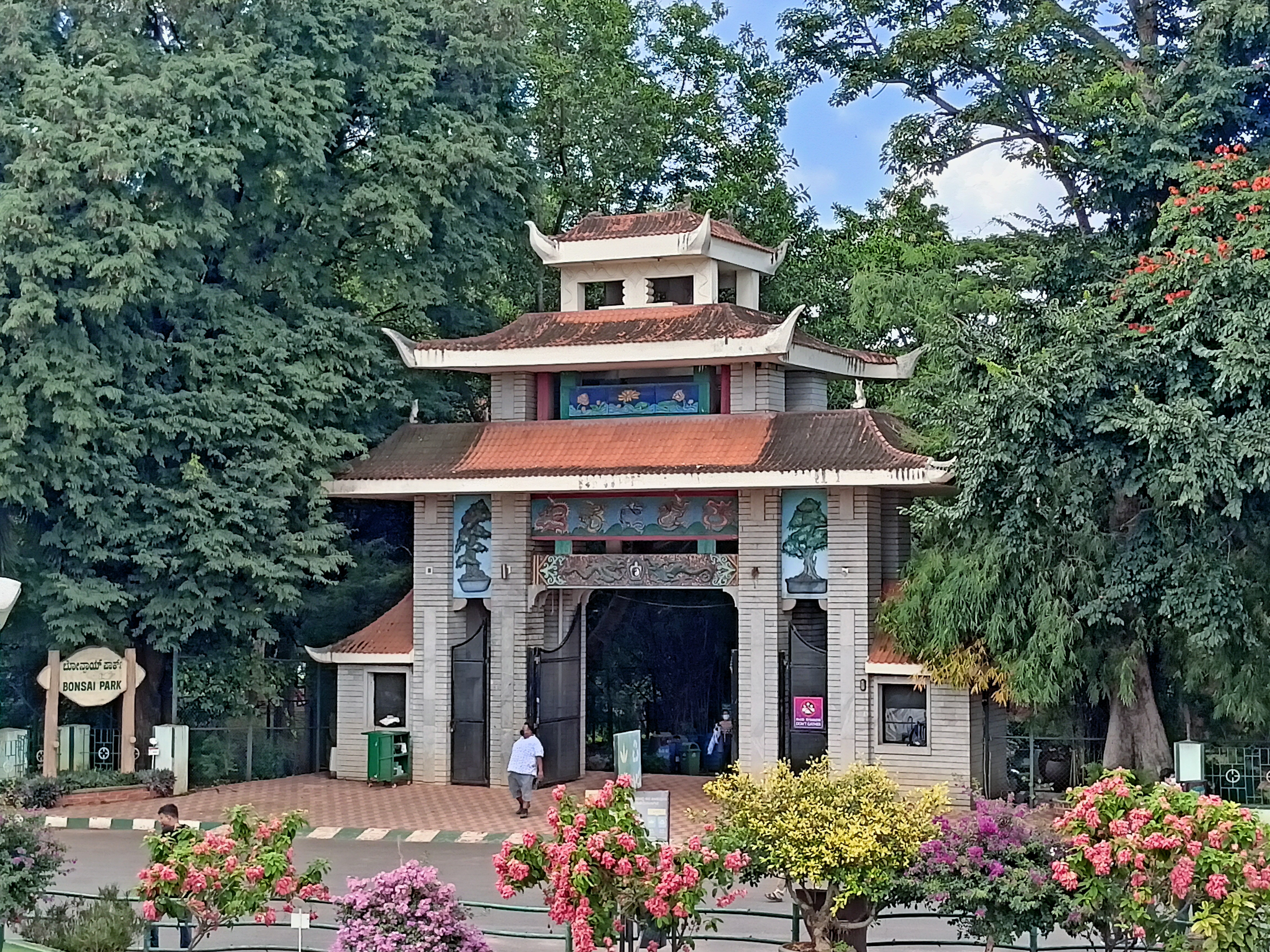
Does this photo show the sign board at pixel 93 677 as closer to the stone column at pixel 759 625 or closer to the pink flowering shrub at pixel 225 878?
the stone column at pixel 759 625

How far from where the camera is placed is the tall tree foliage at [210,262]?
2341cm

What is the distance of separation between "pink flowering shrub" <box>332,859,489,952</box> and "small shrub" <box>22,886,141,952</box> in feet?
7.36

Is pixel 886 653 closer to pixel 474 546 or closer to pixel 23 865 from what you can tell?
pixel 474 546

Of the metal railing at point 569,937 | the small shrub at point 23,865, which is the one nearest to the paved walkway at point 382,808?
the metal railing at point 569,937

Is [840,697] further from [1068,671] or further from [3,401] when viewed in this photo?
[3,401]

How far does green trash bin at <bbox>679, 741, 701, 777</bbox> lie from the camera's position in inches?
1113

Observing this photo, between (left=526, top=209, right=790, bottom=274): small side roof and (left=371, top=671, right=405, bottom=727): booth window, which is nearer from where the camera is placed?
(left=526, top=209, right=790, bottom=274): small side roof

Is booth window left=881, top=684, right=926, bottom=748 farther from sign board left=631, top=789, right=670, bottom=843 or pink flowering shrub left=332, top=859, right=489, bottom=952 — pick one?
pink flowering shrub left=332, top=859, right=489, bottom=952

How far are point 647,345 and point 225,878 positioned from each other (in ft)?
44.8

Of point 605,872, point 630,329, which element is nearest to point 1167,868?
point 605,872

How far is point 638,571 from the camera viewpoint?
24969 mm

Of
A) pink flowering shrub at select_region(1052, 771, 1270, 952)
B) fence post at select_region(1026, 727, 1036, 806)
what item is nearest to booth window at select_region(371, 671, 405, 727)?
fence post at select_region(1026, 727, 1036, 806)

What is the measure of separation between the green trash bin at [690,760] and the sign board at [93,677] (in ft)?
28.8

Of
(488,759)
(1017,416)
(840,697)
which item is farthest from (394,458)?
(1017,416)
